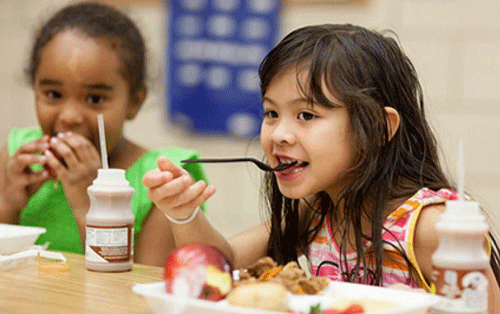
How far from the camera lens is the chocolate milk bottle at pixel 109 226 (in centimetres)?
103

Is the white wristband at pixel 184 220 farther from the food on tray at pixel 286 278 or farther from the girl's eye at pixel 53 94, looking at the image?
the girl's eye at pixel 53 94

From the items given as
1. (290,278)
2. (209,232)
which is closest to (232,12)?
(209,232)

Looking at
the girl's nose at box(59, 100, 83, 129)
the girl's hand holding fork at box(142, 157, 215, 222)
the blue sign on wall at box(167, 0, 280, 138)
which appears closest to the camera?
the girl's hand holding fork at box(142, 157, 215, 222)

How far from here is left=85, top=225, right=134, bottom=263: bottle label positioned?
103 cm

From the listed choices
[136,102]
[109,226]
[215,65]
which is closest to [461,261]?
[109,226]

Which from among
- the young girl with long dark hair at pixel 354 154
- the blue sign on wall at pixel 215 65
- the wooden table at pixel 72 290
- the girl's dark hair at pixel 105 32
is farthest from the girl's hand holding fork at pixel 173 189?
the blue sign on wall at pixel 215 65

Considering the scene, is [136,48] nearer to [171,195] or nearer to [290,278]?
[171,195]

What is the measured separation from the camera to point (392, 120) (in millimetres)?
1104

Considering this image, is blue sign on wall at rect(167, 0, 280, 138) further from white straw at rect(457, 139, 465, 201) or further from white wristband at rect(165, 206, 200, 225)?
white straw at rect(457, 139, 465, 201)

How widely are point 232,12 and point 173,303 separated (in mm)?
1739

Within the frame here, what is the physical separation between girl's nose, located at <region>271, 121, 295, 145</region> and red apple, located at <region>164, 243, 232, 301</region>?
0.33 meters

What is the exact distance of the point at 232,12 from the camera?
7.59ft

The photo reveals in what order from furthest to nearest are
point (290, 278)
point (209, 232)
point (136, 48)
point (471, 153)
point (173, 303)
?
1. point (471, 153)
2. point (136, 48)
3. point (209, 232)
4. point (290, 278)
5. point (173, 303)

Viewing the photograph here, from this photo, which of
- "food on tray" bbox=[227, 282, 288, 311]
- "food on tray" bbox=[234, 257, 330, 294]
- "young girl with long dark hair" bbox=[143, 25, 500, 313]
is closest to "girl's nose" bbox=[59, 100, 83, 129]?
"young girl with long dark hair" bbox=[143, 25, 500, 313]
